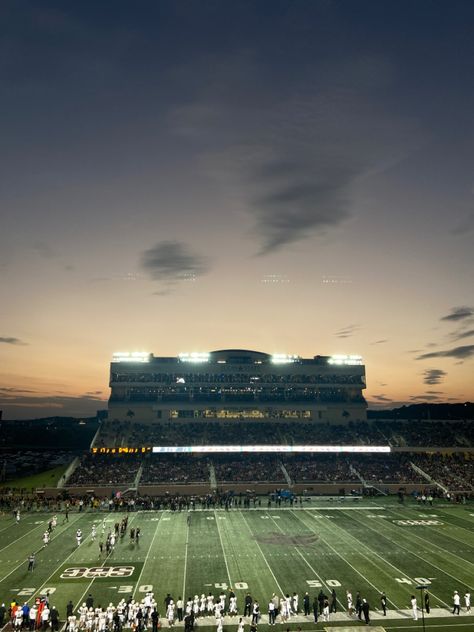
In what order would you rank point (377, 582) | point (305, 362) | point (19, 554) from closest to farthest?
point (377, 582), point (19, 554), point (305, 362)

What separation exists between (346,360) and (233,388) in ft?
68.8

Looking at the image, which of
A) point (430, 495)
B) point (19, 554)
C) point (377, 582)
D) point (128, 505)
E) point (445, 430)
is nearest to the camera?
point (377, 582)

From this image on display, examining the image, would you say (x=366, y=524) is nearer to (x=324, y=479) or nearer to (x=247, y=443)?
(x=324, y=479)

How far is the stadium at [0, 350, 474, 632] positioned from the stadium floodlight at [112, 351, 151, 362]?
238 mm

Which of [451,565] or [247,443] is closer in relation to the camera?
[451,565]

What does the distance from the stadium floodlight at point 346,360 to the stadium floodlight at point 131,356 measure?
32.2 metres

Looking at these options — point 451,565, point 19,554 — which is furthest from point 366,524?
point 19,554

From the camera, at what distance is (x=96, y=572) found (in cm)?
2972

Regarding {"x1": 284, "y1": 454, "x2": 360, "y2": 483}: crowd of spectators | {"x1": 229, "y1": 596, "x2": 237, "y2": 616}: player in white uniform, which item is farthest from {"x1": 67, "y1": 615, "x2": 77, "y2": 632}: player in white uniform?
{"x1": 284, "y1": 454, "x2": 360, "y2": 483}: crowd of spectators

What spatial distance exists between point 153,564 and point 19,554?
10.2m

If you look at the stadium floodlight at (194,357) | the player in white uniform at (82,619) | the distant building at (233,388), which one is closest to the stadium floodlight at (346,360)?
the distant building at (233,388)

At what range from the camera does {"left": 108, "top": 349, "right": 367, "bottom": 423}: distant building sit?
7869 cm

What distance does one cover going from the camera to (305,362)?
84.7 meters

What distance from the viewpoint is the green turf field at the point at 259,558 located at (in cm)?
2625
